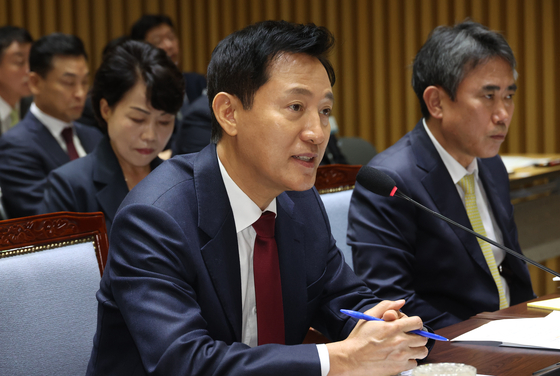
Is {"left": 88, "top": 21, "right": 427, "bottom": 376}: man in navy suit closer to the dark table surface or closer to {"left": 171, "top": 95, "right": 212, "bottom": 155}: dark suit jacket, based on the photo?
the dark table surface

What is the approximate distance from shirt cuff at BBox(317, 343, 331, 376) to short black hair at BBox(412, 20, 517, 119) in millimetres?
1166

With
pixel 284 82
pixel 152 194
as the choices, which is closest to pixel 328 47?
pixel 284 82

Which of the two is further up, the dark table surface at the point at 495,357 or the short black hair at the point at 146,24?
the short black hair at the point at 146,24

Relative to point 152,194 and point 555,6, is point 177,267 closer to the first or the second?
point 152,194

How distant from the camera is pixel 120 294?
1.15m

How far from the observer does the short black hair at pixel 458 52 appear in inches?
78.0

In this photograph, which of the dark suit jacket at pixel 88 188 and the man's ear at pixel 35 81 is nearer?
the dark suit jacket at pixel 88 188

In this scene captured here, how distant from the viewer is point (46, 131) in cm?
319

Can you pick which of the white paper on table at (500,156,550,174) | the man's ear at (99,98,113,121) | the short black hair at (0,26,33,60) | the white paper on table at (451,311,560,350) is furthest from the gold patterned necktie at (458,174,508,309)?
the short black hair at (0,26,33,60)

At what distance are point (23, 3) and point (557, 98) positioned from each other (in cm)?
425

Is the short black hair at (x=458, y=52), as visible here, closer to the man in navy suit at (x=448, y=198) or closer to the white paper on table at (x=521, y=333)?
Result: the man in navy suit at (x=448, y=198)

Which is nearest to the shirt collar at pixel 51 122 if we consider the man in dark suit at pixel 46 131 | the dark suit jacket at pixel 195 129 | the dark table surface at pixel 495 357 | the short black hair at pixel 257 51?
the man in dark suit at pixel 46 131

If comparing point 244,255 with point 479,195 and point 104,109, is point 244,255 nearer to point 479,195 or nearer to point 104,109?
point 479,195

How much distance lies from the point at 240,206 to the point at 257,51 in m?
0.32
